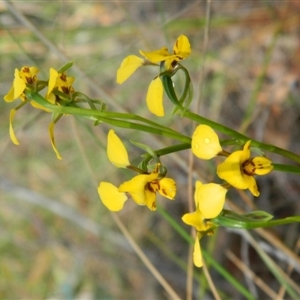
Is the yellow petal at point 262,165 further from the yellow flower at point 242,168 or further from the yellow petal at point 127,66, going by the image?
the yellow petal at point 127,66

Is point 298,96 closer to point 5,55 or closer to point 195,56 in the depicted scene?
point 195,56

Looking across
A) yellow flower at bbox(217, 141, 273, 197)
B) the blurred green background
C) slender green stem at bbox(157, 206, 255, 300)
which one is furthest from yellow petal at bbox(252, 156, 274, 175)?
the blurred green background

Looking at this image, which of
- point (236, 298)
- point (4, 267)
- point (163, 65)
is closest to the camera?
point (163, 65)

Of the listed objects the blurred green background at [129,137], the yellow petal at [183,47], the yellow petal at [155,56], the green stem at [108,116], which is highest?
the yellow petal at [183,47]

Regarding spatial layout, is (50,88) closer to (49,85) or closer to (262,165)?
(49,85)

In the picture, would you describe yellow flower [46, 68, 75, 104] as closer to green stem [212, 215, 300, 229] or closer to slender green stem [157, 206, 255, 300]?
→ green stem [212, 215, 300, 229]

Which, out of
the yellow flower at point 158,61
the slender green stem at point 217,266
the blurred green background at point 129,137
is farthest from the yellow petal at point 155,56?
the blurred green background at point 129,137

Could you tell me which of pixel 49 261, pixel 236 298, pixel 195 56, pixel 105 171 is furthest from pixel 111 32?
pixel 49 261
